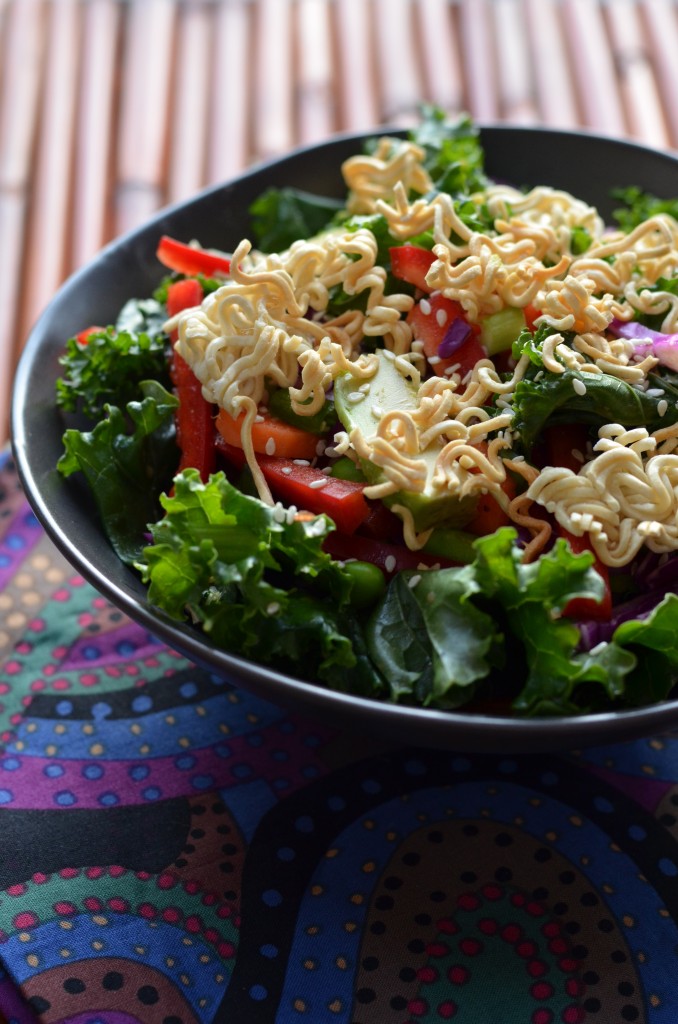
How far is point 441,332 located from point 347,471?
0.43 metres

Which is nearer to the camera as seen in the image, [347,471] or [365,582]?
[365,582]

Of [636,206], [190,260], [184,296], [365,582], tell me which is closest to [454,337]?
[365,582]

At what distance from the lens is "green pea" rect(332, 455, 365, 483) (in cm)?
239

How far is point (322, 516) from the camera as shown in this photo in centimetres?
221

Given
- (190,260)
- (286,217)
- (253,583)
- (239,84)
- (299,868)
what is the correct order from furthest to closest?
(239,84), (286,217), (190,260), (299,868), (253,583)

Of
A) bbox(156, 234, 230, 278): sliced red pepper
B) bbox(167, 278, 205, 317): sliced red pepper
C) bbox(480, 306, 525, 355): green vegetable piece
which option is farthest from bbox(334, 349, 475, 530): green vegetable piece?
bbox(156, 234, 230, 278): sliced red pepper

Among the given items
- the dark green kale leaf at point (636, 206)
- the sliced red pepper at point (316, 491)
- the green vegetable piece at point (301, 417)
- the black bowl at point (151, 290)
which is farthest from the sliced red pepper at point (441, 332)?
the dark green kale leaf at point (636, 206)

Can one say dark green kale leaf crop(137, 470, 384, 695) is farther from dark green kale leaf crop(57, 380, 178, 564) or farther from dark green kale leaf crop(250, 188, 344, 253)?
dark green kale leaf crop(250, 188, 344, 253)

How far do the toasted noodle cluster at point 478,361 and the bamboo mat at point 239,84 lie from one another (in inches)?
73.7

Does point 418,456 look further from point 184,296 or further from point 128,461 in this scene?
point 184,296

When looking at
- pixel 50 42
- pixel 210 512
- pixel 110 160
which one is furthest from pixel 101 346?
pixel 50 42

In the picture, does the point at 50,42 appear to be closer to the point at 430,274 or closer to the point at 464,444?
the point at 430,274

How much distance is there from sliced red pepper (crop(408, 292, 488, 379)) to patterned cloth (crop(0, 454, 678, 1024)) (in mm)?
928

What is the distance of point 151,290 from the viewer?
10.7 ft
